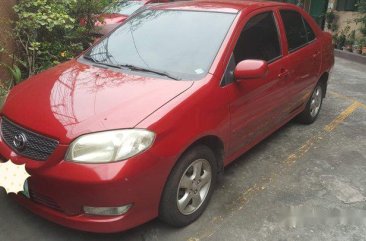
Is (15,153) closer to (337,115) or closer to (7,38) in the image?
(7,38)

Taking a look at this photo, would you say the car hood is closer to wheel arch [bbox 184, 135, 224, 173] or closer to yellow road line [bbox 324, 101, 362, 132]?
wheel arch [bbox 184, 135, 224, 173]

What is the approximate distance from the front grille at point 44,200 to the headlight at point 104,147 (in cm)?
37

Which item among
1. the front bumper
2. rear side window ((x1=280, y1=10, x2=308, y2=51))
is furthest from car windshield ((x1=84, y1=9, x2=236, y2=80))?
rear side window ((x1=280, y1=10, x2=308, y2=51))

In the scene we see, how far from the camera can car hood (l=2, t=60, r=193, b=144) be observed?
268 cm

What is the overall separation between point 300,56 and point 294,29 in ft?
1.16

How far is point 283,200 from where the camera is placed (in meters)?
3.63

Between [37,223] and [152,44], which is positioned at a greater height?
[152,44]

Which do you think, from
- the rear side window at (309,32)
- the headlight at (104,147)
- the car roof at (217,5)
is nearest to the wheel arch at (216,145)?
the headlight at (104,147)

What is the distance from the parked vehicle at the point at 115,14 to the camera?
6.56 m

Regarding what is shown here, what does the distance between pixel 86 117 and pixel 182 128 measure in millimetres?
664

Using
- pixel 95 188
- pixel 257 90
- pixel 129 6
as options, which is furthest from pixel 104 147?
pixel 129 6

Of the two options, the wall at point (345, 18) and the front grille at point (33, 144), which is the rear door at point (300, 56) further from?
the wall at point (345, 18)

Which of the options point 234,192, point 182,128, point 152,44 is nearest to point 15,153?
→ point 182,128

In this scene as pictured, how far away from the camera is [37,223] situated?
311 cm
